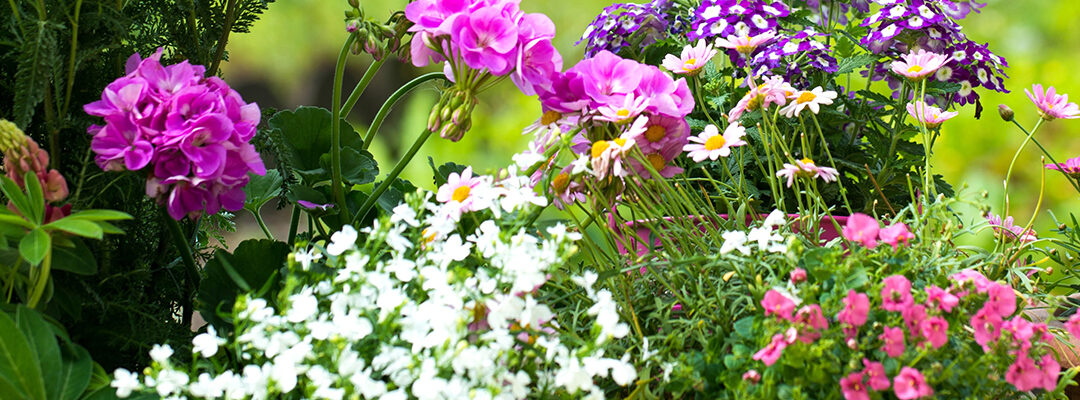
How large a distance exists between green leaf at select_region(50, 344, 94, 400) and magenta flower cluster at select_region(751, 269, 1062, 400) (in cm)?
50

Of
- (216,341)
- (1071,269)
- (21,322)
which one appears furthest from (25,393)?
(1071,269)

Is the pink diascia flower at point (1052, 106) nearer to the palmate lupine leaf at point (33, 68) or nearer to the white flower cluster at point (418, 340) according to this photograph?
the white flower cluster at point (418, 340)

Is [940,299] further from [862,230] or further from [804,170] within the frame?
[804,170]

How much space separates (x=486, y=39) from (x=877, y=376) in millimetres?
417

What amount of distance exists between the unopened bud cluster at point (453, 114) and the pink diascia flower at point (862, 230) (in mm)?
332

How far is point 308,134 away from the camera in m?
0.90

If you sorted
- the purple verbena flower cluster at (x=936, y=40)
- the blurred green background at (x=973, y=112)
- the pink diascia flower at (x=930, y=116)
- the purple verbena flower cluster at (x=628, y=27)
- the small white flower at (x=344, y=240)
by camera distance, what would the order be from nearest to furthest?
the small white flower at (x=344, y=240) → the pink diascia flower at (x=930, y=116) → the purple verbena flower cluster at (x=936, y=40) → the purple verbena flower cluster at (x=628, y=27) → the blurred green background at (x=973, y=112)

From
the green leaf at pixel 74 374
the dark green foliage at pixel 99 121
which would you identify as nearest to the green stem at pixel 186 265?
the dark green foliage at pixel 99 121

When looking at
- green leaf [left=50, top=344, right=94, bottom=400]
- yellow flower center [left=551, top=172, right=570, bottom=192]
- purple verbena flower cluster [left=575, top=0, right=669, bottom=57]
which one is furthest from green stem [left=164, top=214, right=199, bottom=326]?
purple verbena flower cluster [left=575, top=0, right=669, bottom=57]

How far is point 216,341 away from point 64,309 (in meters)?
0.25

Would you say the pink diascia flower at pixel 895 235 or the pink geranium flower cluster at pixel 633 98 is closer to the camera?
the pink diascia flower at pixel 895 235

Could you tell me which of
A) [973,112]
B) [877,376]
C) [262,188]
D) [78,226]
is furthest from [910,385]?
[973,112]

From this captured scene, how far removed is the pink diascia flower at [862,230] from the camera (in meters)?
0.62

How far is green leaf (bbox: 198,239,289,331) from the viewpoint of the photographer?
30.1 inches
